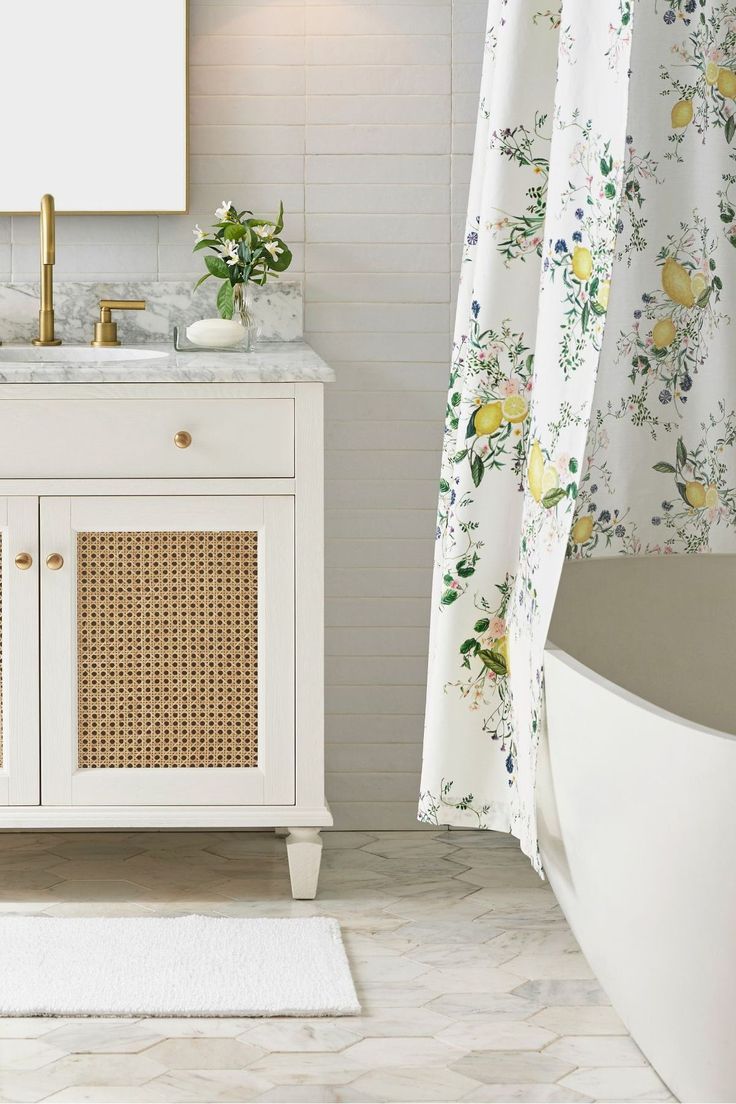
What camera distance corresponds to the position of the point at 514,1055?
A: 1.69m

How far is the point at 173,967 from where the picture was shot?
1.94m

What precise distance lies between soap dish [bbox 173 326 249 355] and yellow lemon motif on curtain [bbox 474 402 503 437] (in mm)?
731

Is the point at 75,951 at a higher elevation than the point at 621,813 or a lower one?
lower

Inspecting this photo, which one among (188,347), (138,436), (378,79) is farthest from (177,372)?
(378,79)

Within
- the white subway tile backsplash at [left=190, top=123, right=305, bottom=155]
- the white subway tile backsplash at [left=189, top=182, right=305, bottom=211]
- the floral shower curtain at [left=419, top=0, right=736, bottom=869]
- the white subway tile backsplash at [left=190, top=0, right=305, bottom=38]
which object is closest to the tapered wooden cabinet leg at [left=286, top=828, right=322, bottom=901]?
the floral shower curtain at [left=419, top=0, right=736, bottom=869]

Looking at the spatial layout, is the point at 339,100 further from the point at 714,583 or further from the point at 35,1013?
the point at 35,1013

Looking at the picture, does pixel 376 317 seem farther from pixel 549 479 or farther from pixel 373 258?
pixel 549 479

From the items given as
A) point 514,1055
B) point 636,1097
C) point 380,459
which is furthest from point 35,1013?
point 380,459

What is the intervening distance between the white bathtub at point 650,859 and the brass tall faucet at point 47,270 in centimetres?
128

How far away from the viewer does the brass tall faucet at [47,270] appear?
7.97 ft

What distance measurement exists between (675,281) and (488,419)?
0.68m

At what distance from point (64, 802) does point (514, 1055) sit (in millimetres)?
901

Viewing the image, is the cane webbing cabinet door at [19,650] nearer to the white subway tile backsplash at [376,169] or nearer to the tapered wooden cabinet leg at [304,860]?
the tapered wooden cabinet leg at [304,860]

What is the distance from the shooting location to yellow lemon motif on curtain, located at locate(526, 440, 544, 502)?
172cm
